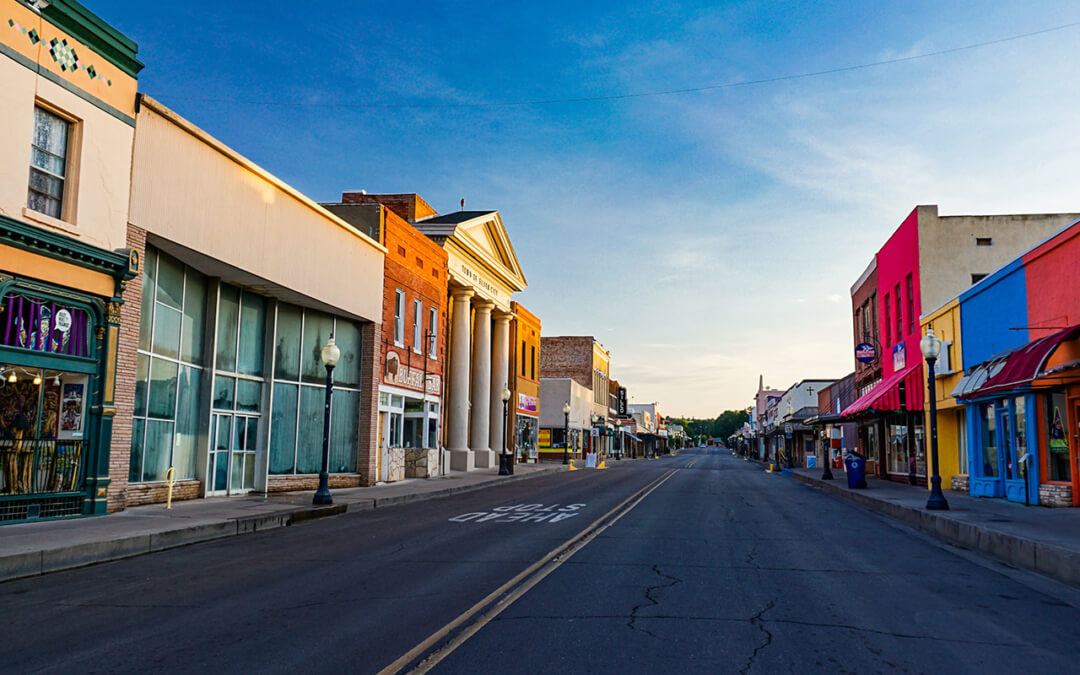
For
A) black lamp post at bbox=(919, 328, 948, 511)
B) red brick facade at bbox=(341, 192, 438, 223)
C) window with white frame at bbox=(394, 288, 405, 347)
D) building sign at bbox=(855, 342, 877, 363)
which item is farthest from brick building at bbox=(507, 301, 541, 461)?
black lamp post at bbox=(919, 328, 948, 511)

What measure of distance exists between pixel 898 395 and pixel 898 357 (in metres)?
2.42

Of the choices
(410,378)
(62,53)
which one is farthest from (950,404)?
(62,53)

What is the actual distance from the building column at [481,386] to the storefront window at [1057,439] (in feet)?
92.6

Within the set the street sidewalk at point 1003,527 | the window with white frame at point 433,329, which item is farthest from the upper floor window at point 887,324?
the window with white frame at point 433,329

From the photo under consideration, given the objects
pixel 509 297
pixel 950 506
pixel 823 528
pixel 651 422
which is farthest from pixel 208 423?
pixel 651 422

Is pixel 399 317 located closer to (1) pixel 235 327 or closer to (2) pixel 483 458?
(1) pixel 235 327

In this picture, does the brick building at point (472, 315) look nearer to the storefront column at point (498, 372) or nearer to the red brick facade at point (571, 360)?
the storefront column at point (498, 372)

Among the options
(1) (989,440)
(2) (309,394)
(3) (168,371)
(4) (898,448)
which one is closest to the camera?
(3) (168,371)

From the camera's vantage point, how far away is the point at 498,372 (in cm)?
4681

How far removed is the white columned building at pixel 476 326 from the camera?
38.5 m

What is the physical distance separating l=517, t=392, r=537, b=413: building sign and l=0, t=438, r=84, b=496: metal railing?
37663mm

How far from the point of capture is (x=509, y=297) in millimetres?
48156

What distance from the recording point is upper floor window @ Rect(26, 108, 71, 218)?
14.1 metres

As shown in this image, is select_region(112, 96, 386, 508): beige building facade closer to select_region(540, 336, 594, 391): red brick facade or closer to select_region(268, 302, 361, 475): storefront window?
select_region(268, 302, 361, 475): storefront window
